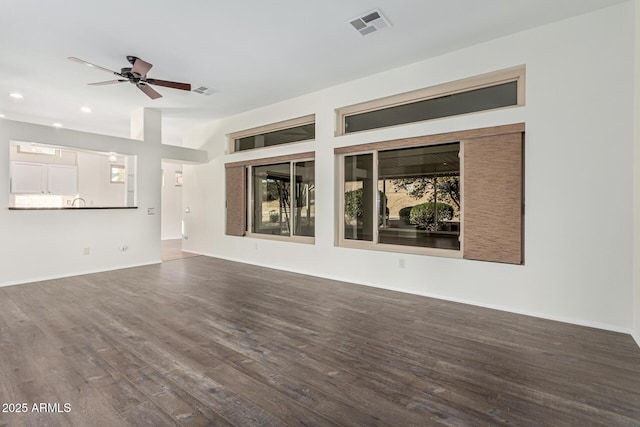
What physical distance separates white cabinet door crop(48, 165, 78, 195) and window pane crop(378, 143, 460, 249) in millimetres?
6821

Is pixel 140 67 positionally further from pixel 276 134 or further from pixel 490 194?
pixel 490 194

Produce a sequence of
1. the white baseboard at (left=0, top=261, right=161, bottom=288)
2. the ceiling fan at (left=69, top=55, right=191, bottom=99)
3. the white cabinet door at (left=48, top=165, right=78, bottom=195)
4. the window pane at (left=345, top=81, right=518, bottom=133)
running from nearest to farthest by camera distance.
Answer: the window pane at (left=345, top=81, right=518, bottom=133) < the ceiling fan at (left=69, top=55, right=191, bottom=99) < the white baseboard at (left=0, top=261, right=161, bottom=288) < the white cabinet door at (left=48, top=165, right=78, bottom=195)

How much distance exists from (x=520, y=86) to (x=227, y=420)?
427 cm

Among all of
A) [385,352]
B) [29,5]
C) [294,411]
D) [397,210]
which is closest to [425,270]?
[397,210]

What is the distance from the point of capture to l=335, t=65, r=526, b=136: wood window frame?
3660 millimetres

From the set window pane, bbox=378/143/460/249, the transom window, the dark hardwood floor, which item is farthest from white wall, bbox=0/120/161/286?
window pane, bbox=378/143/460/249

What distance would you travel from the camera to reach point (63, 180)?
7.15 meters

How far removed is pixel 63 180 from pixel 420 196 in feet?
25.2

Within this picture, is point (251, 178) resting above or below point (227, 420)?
above

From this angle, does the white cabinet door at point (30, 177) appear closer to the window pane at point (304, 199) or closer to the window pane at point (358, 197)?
the window pane at point (304, 199)

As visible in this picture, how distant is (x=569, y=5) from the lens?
3.07 m

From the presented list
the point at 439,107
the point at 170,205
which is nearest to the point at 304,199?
the point at 439,107

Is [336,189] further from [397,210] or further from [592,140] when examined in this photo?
[592,140]

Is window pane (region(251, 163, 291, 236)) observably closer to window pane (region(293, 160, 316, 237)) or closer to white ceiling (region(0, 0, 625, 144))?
window pane (region(293, 160, 316, 237))
